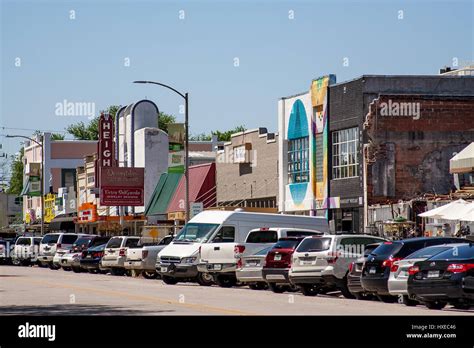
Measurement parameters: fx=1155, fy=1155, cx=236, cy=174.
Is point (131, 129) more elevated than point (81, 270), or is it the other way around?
point (131, 129)

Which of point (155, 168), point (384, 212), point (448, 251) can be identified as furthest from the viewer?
point (155, 168)

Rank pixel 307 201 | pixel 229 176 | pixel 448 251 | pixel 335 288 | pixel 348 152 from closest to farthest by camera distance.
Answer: pixel 448 251 → pixel 335 288 → pixel 348 152 → pixel 307 201 → pixel 229 176

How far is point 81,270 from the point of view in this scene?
2147 inches

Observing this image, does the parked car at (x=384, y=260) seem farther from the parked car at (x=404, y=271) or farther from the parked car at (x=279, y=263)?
the parked car at (x=279, y=263)

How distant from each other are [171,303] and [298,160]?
32.7m

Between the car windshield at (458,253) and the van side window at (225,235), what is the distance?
1392 cm

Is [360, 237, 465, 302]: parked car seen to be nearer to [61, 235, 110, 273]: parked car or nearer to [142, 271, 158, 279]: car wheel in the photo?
[142, 271, 158, 279]: car wheel

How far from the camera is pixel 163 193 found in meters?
73.4

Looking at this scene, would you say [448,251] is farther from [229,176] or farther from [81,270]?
[229,176]

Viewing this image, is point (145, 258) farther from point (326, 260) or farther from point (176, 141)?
point (176, 141)

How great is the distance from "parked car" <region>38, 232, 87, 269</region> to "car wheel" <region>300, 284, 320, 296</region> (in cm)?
2586

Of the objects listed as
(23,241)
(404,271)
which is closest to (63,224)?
(23,241)
